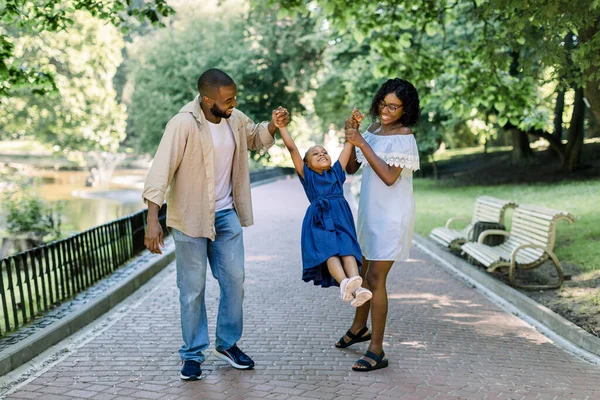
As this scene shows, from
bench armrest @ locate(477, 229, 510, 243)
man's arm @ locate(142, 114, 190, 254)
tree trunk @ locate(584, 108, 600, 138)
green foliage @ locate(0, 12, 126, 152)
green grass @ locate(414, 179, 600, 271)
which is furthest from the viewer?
tree trunk @ locate(584, 108, 600, 138)

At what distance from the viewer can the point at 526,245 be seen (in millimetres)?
9102

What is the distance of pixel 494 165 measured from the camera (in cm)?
3209

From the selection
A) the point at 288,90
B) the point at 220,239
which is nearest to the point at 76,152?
the point at 288,90

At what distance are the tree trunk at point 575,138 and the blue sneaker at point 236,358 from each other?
69.1 ft

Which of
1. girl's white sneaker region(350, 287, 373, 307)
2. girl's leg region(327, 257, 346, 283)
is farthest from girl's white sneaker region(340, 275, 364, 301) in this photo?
girl's leg region(327, 257, 346, 283)

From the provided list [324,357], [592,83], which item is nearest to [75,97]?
Result: [592,83]

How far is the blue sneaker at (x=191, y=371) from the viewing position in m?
5.17

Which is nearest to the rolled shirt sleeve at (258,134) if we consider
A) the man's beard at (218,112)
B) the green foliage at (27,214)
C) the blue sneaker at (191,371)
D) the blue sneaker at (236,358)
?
the man's beard at (218,112)

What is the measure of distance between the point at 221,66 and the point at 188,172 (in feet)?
111

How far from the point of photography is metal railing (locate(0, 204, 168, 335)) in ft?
22.5

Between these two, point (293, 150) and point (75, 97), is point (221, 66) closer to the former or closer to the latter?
point (75, 97)

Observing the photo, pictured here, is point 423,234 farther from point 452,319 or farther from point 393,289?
point 452,319

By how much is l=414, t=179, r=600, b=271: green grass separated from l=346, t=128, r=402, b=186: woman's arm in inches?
230

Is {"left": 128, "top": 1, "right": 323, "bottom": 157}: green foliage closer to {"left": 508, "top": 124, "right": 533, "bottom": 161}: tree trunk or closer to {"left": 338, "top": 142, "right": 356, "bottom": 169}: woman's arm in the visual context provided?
{"left": 508, "top": 124, "right": 533, "bottom": 161}: tree trunk
